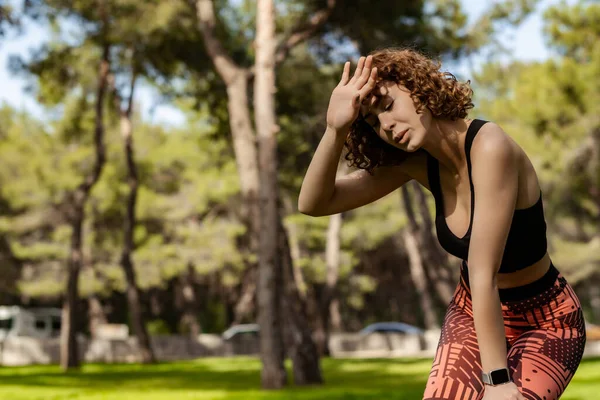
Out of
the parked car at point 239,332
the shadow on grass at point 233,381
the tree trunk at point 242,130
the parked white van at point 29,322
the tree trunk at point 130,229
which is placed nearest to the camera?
the shadow on grass at point 233,381

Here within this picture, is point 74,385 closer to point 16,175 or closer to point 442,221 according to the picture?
point 442,221

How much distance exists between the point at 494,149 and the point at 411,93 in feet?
1.05

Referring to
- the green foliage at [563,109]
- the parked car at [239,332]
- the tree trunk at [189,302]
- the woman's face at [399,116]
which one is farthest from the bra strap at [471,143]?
the parked car at [239,332]

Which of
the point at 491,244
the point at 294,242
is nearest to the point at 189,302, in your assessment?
the point at 294,242

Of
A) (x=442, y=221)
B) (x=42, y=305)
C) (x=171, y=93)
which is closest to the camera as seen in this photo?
(x=442, y=221)

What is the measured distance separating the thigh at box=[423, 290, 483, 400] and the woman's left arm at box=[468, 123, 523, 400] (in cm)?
17

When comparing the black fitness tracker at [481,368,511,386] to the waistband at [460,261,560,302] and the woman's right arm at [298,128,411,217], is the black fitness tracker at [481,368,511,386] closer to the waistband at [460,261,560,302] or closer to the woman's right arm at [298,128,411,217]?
the waistband at [460,261,560,302]

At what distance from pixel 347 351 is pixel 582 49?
71.0 feet

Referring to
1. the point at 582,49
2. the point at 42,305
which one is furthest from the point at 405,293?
the point at 582,49

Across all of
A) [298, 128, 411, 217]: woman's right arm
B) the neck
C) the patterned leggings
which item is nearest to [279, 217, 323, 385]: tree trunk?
[298, 128, 411, 217]: woman's right arm

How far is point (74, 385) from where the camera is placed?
19.0 metres

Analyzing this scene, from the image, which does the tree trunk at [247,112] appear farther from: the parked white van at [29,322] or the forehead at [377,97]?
Answer: the parked white van at [29,322]

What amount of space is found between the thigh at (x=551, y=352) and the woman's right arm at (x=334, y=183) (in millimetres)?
726

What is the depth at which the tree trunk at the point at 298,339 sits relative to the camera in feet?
55.6
